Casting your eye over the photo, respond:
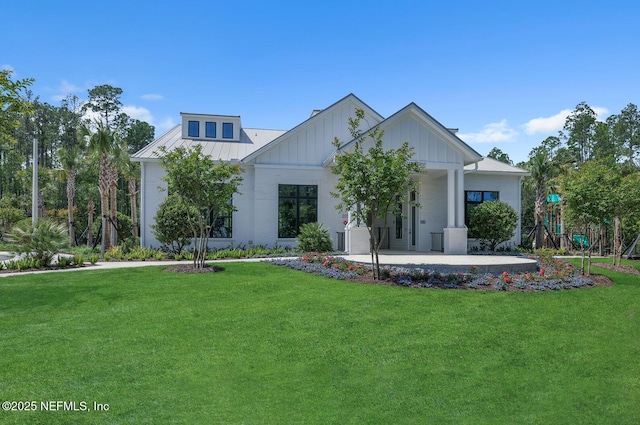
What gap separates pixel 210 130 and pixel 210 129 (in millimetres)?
50

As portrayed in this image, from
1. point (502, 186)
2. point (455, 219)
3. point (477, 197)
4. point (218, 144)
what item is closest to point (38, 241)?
point (218, 144)

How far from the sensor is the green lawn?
405 cm

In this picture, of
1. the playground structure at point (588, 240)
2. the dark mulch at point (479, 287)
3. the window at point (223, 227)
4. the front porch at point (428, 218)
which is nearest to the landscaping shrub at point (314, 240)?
the front porch at point (428, 218)

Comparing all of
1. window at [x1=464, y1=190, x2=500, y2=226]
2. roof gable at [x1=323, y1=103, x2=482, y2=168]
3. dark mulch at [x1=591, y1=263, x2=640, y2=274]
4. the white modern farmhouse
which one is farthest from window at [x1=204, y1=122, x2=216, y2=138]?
dark mulch at [x1=591, y1=263, x2=640, y2=274]

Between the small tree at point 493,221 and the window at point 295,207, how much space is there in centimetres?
717

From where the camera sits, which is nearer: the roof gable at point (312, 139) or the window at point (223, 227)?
the roof gable at point (312, 139)

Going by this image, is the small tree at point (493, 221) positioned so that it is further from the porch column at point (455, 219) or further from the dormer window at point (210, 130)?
the dormer window at point (210, 130)

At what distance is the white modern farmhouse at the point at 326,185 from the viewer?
15852mm

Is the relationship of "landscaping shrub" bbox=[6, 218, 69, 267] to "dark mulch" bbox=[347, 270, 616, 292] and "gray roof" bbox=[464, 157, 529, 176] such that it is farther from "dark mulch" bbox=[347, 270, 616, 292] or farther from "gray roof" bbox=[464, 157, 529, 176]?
"gray roof" bbox=[464, 157, 529, 176]

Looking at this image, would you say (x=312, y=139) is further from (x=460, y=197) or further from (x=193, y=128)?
(x=460, y=197)

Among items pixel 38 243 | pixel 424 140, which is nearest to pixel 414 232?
pixel 424 140

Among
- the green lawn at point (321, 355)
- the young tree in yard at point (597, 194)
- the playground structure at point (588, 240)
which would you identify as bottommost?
the green lawn at point (321, 355)

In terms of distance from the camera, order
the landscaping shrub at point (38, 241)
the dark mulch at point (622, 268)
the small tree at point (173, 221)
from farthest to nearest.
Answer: the small tree at point (173, 221)
the dark mulch at point (622, 268)
the landscaping shrub at point (38, 241)

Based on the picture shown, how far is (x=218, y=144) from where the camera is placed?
66.1 ft
